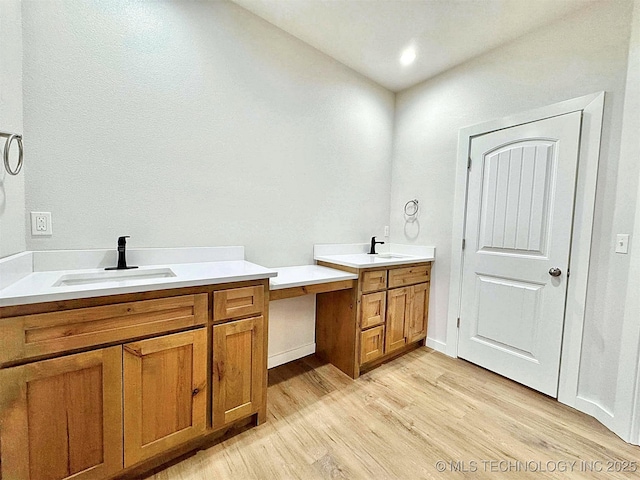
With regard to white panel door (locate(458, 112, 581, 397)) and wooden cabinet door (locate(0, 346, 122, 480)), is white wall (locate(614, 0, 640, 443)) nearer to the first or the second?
white panel door (locate(458, 112, 581, 397))

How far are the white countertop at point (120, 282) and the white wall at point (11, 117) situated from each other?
19 cm

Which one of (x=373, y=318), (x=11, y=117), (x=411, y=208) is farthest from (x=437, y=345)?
(x=11, y=117)

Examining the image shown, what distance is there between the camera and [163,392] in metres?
1.27

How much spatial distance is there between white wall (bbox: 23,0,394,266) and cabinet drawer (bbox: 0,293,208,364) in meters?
0.64

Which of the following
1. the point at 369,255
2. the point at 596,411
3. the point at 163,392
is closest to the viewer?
the point at 163,392

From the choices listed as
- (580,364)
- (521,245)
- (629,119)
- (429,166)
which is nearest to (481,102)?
(429,166)

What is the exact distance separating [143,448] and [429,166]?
9.49ft

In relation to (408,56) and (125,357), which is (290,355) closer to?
(125,357)

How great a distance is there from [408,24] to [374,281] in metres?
1.92

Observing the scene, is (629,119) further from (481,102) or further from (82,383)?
(82,383)

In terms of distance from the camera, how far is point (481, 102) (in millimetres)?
2344

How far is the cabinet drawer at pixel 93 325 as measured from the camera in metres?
0.97

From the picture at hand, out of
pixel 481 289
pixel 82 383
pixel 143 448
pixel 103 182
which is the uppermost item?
pixel 103 182

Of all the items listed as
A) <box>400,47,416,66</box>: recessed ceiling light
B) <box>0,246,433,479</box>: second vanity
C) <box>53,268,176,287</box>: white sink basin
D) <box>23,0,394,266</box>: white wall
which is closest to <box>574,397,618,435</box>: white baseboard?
<box>0,246,433,479</box>: second vanity
